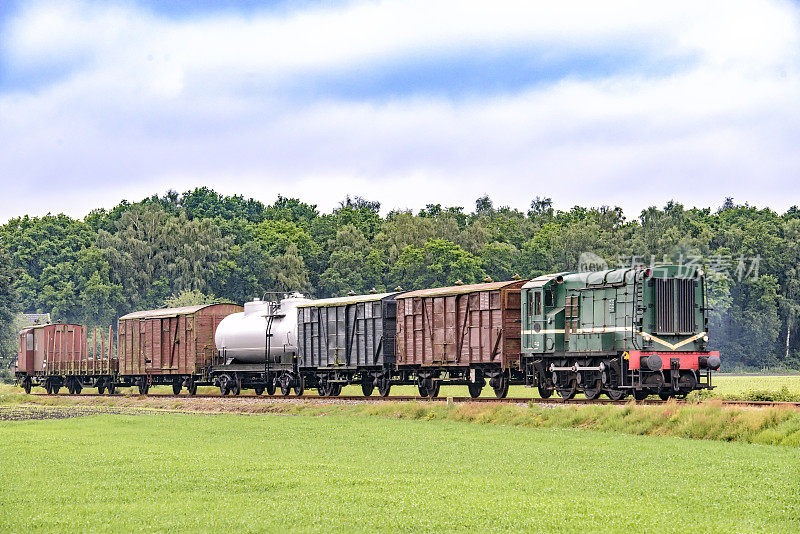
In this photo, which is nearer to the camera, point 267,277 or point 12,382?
point 12,382

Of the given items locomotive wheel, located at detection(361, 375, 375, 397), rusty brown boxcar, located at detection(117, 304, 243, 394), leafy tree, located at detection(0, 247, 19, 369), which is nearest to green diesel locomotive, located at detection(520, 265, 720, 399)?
locomotive wheel, located at detection(361, 375, 375, 397)

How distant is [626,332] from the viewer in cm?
3500

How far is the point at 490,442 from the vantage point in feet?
90.4

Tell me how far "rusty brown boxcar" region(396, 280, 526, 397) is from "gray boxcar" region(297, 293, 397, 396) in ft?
3.16

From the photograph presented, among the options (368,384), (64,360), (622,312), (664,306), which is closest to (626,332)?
(622,312)

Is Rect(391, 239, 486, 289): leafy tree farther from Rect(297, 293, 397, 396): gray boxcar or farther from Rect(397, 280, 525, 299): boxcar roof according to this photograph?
Rect(397, 280, 525, 299): boxcar roof

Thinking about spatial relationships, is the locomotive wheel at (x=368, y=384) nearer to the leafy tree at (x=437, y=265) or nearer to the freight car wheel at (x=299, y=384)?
the freight car wheel at (x=299, y=384)

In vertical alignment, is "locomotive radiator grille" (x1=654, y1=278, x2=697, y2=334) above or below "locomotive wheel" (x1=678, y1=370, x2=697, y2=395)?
above

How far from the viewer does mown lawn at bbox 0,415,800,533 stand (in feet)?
52.4

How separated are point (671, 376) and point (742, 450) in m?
10.4

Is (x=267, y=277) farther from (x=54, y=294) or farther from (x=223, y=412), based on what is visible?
(x=223, y=412)

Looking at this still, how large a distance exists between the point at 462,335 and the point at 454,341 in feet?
1.76

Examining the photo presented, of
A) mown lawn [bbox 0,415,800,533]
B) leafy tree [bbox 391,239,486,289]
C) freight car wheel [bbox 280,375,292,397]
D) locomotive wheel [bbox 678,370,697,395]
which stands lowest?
freight car wheel [bbox 280,375,292,397]

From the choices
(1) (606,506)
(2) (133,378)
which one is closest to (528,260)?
(2) (133,378)
